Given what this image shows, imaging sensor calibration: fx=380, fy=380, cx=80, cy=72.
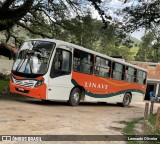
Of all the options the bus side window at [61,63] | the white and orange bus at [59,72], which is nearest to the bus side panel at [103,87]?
the white and orange bus at [59,72]

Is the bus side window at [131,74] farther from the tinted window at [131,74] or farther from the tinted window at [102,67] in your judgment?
the tinted window at [102,67]

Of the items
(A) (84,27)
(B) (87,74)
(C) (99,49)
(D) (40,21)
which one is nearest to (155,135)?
(B) (87,74)

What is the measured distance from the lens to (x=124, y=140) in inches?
388

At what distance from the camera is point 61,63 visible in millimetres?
17656

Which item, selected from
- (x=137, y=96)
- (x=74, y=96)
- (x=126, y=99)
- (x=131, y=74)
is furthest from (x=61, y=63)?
(x=137, y=96)

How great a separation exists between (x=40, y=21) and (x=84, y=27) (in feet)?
14.2

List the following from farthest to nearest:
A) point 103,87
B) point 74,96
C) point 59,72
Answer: point 103,87
point 74,96
point 59,72

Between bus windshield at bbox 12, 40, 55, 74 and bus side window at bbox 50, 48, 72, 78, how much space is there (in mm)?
378

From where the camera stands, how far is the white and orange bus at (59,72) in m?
17.0

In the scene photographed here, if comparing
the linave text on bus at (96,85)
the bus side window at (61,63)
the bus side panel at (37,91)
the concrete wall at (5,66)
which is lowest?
the bus side panel at (37,91)

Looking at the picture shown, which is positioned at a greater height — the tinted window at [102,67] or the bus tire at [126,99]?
the tinted window at [102,67]

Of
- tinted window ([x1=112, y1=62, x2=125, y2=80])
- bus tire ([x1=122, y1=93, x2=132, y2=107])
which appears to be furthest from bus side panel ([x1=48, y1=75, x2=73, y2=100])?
bus tire ([x1=122, y1=93, x2=132, y2=107])

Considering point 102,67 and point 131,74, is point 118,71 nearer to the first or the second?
point 131,74

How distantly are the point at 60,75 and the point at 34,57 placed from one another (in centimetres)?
147
